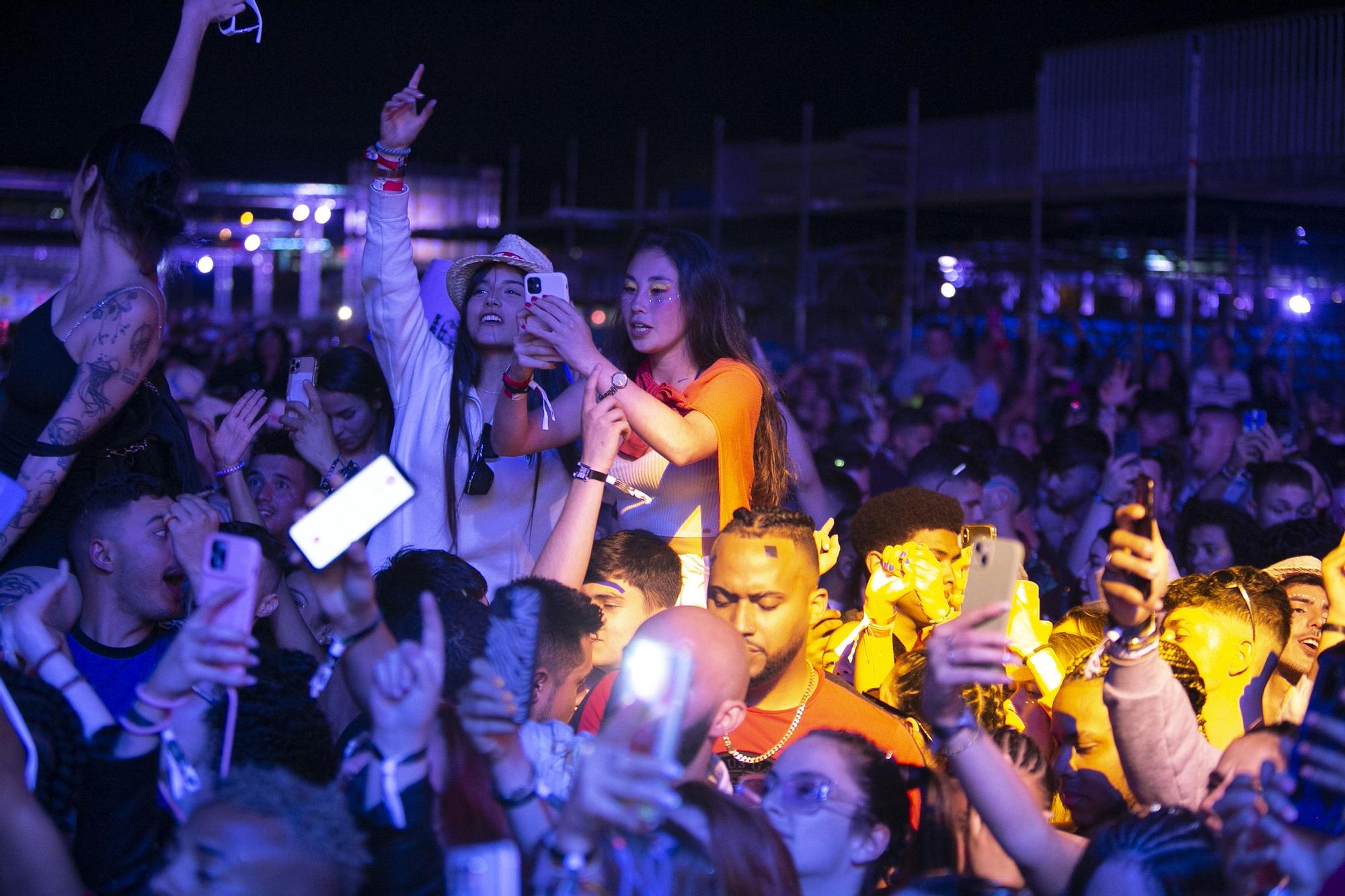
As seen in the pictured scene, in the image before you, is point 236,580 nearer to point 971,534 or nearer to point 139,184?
point 139,184

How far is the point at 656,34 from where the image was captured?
13320mm

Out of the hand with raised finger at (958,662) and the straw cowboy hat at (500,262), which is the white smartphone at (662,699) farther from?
the straw cowboy hat at (500,262)

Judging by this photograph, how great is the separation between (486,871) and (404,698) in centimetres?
26

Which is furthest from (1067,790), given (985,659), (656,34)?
(656,34)

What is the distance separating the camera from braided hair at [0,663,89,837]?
204 cm

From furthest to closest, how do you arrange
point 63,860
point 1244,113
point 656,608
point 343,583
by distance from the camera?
1. point 1244,113
2. point 656,608
3. point 343,583
4. point 63,860

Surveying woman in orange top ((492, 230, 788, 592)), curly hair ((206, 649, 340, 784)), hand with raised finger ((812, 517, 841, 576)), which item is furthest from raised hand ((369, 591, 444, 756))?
hand with raised finger ((812, 517, 841, 576))

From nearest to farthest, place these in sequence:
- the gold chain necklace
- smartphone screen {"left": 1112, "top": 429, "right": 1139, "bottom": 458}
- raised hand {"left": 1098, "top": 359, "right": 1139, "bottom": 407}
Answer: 1. the gold chain necklace
2. smartphone screen {"left": 1112, "top": 429, "right": 1139, "bottom": 458}
3. raised hand {"left": 1098, "top": 359, "right": 1139, "bottom": 407}

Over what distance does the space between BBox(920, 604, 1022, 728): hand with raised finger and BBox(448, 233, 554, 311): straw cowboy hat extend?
1778 mm

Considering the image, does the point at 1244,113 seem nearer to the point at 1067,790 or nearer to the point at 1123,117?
the point at 1123,117

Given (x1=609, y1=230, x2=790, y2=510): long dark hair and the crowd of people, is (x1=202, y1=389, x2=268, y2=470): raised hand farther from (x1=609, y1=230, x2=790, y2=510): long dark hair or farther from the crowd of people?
(x1=609, y1=230, x2=790, y2=510): long dark hair

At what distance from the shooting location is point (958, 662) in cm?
195

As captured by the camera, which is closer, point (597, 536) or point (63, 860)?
point (63, 860)

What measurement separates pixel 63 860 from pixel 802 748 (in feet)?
3.79
